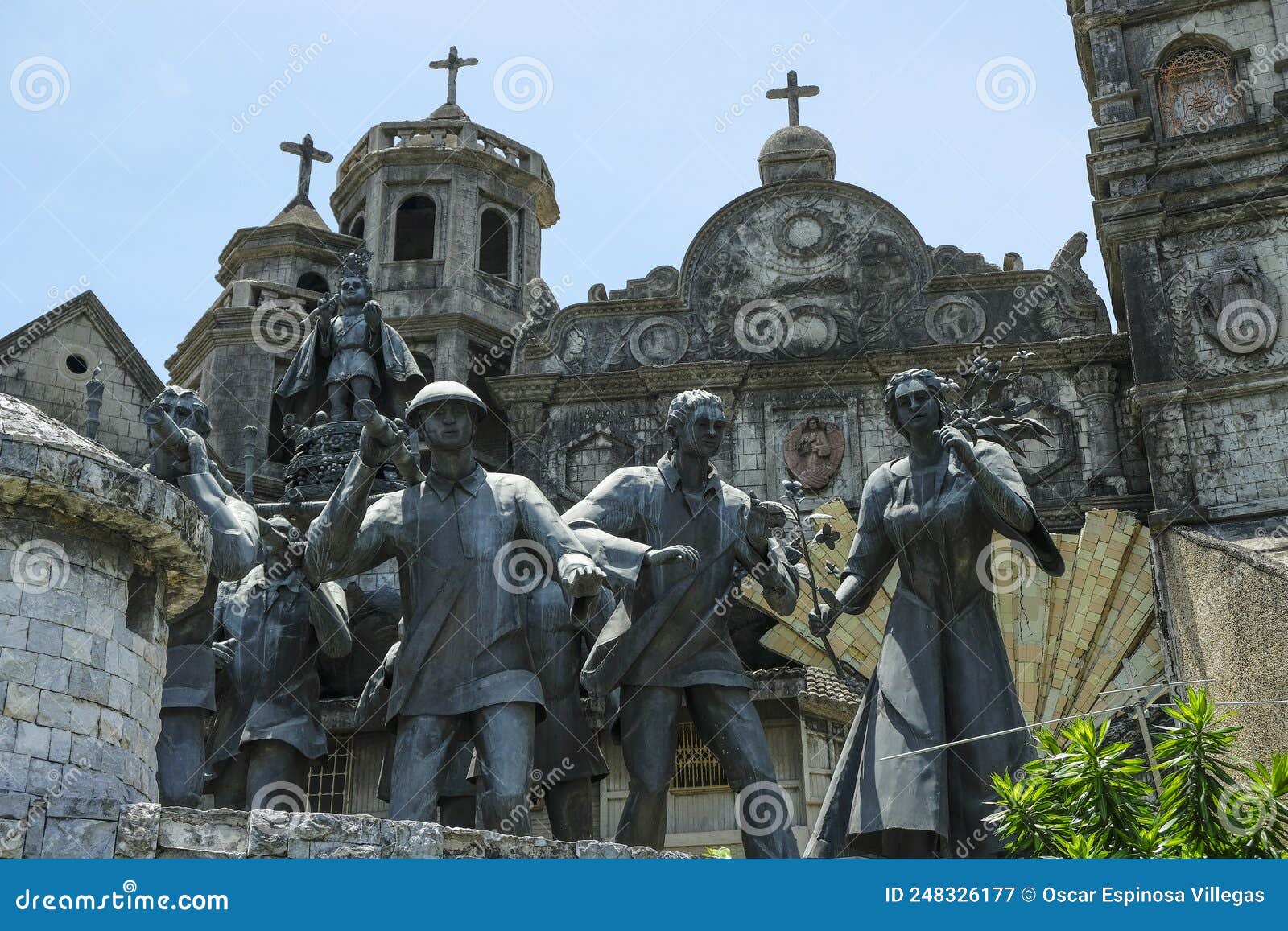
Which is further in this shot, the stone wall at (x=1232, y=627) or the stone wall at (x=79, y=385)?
the stone wall at (x=79, y=385)

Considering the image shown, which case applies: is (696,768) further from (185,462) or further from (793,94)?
(793,94)

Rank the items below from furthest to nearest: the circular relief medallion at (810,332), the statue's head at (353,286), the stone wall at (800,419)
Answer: the circular relief medallion at (810,332) < the stone wall at (800,419) < the statue's head at (353,286)

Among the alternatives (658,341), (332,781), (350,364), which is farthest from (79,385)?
(332,781)

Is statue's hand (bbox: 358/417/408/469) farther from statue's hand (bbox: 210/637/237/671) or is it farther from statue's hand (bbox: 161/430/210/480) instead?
statue's hand (bbox: 210/637/237/671)

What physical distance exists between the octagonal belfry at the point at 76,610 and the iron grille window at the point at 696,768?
9948 millimetres

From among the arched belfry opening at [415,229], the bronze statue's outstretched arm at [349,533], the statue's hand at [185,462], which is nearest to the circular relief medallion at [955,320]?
the arched belfry opening at [415,229]

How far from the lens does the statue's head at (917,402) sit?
35.0 feet

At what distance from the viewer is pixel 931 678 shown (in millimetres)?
9984

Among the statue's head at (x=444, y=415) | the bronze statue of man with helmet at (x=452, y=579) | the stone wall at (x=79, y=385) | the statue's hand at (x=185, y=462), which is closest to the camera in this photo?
the bronze statue of man with helmet at (x=452, y=579)

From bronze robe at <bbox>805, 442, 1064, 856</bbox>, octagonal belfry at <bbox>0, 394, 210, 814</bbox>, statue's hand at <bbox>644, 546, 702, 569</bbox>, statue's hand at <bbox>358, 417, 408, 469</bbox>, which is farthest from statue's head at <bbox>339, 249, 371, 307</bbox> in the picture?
octagonal belfry at <bbox>0, 394, 210, 814</bbox>

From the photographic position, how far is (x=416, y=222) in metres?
38.0

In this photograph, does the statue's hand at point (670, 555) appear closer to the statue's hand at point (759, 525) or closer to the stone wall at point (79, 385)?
the statue's hand at point (759, 525)

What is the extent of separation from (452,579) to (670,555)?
1.30m

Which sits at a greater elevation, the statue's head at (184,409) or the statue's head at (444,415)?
the statue's head at (184,409)
